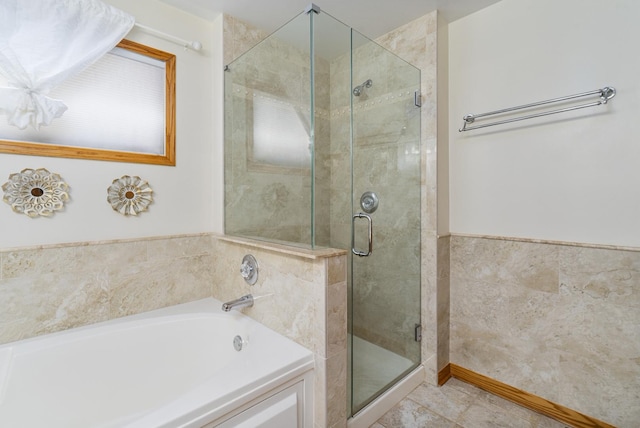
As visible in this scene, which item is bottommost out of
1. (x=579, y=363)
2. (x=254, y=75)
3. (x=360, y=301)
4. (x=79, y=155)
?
(x=579, y=363)

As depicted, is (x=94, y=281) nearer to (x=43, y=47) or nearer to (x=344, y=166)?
(x=43, y=47)

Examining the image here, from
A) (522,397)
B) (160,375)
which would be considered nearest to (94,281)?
(160,375)

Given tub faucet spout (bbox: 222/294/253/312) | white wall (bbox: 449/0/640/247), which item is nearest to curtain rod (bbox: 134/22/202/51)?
tub faucet spout (bbox: 222/294/253/312)

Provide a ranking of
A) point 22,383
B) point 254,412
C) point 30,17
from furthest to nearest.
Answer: point 30,17 → point 22,383 → point 254,412

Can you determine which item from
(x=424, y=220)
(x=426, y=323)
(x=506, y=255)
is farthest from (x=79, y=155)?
(x=506, y=255)

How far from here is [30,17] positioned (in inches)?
52.0

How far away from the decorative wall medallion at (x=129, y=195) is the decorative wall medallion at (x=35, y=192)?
20 cm

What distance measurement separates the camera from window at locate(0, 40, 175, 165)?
4.70ft

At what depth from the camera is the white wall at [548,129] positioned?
4.57ft

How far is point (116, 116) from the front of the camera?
1.62 m

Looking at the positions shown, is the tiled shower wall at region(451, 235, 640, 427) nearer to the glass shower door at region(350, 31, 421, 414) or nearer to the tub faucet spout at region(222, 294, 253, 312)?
the glass shower door at region(350, 31, 421, 414)

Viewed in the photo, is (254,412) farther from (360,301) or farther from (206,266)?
(206,266)

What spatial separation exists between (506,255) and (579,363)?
62cm

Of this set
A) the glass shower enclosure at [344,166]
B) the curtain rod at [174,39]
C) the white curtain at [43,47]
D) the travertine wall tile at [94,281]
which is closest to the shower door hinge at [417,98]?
the glass shower enclosure at [344,166]
